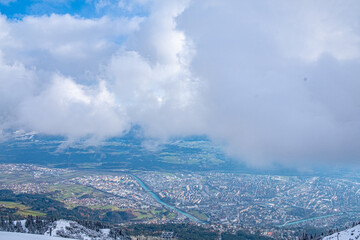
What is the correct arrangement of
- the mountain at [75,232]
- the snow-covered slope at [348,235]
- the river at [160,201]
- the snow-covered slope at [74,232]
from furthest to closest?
the river at [160,201] < the snow-covered slope at [74,232] < the mountain at [75,232] < the snow-covered slope at [348,235]

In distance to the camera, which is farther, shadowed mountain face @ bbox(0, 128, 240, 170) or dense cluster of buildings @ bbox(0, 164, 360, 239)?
shadowed mountain face @ bbox(0, 128, 240, 170)

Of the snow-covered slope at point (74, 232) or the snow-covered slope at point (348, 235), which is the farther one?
the snow-covered slope at point (74, 232)

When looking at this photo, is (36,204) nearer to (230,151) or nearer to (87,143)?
(230,151)

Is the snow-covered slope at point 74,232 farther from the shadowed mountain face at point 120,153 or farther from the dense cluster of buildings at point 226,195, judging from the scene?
the shadowed mountain face at point 120,153

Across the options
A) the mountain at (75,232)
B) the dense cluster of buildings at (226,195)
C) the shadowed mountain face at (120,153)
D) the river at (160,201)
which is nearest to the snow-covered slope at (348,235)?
the dense cluster of buildings at (226,195)

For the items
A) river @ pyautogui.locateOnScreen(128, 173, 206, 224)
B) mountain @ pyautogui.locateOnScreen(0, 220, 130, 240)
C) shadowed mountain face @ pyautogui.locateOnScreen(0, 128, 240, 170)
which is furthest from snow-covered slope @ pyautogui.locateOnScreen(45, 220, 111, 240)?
shadowed mountain face @ pyautogui.locateOnScreen(0, 128, 240, 170)

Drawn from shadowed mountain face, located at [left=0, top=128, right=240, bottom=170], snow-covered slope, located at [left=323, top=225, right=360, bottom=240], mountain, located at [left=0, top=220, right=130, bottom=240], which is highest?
shadowed mountain face, located at [left=0, top=128, right=240, bottom=170]

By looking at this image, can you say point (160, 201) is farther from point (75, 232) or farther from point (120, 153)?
point (120, 153)

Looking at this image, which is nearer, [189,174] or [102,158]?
[189,174]

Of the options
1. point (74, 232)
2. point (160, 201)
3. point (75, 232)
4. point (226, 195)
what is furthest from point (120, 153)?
point (74, 232)

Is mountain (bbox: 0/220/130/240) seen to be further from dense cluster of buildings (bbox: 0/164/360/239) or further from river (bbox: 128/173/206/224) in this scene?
river (bbox: 128/173/206/224)

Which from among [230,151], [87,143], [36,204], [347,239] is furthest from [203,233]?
[87,143]
